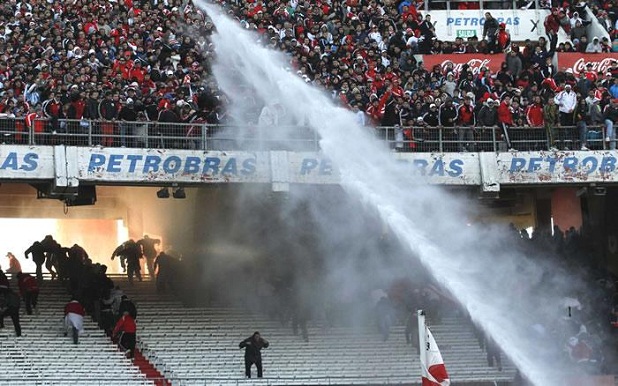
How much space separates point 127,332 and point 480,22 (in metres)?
15.2

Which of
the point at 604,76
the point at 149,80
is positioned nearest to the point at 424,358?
the point at 149,80

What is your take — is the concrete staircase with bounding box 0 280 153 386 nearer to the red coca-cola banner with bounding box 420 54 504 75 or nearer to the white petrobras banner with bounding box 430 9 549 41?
the red coca-cola banner with bounding box 420 54 504 75

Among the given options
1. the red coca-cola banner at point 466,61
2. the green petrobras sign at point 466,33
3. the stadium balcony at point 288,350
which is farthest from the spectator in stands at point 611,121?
the green petrobras sign at point 466,33

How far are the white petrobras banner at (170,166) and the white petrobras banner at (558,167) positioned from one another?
204 inches

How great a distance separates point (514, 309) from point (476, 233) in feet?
6.43

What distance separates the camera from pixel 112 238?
4025 centimetres

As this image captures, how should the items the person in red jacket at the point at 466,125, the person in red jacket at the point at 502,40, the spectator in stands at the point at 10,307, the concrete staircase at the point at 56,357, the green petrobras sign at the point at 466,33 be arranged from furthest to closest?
the green petrobras sign at the point at 466,33, the person in red jacket at the point at 502,40, the person in red jacket at the point at 466,125, the spectator in stands at the point at 10,307, the concrete staircase at the point at 56,357

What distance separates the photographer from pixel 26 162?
2752 centimetres

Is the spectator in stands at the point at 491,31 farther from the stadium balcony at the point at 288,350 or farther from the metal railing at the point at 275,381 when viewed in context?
the metal railing at the point at 275,381

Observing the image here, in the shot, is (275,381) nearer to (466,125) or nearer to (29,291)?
(29,291)

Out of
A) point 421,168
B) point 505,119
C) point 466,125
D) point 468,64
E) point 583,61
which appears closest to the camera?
point 421,168

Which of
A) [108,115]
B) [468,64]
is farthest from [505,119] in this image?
[108,115]

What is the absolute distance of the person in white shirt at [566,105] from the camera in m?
30.7

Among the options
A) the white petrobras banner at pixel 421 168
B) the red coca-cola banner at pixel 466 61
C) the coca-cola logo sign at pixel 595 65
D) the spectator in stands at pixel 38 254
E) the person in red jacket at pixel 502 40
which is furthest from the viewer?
the person in red jacket at pixel 502 40
